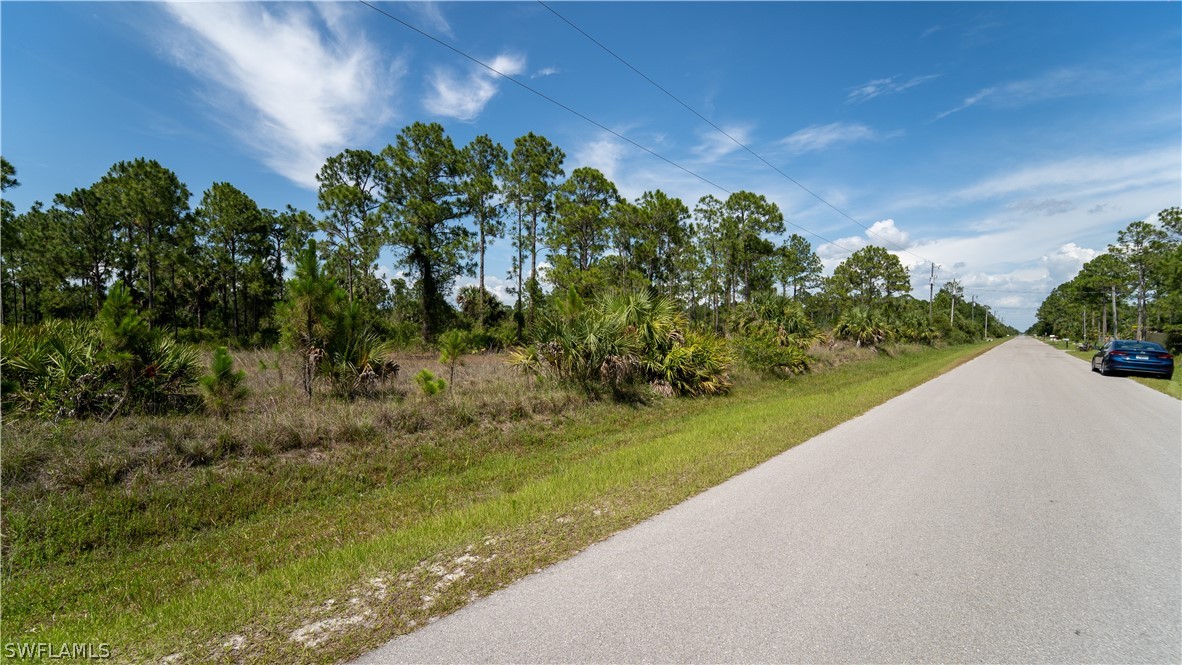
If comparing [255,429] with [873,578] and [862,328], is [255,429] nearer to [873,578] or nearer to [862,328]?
[873,578]

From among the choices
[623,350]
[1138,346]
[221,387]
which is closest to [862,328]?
[1138,346]

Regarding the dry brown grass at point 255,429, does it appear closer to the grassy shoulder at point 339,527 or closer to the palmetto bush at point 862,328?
the grassy shoulder at point 339,527

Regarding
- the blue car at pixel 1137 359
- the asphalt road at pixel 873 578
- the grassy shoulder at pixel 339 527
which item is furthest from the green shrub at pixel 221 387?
the blue car at pixel 1137 359

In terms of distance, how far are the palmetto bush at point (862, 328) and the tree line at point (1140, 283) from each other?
57.8 feet

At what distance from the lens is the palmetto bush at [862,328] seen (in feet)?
108

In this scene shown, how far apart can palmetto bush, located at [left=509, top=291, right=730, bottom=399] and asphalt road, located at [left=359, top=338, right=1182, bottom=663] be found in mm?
7606

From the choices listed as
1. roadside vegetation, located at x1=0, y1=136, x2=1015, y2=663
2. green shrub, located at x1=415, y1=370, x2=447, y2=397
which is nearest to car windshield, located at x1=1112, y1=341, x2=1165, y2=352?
roadside vegetation, located at x1=0, y1=136, x2=1015, y2=663

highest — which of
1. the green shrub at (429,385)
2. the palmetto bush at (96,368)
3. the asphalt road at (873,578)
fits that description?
the palmetto bush at (96,368)

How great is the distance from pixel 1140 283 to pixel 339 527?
6901 centimetres

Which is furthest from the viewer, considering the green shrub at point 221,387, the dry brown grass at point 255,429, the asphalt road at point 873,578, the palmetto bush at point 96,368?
the green shrub at point 221,387

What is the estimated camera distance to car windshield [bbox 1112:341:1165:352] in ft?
61.2

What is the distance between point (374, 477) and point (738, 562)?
5.87 metres

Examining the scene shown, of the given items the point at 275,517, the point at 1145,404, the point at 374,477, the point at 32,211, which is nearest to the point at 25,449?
the point at 275,517

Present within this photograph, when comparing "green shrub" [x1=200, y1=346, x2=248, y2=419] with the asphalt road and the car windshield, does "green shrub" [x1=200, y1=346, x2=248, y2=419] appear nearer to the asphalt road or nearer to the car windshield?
the asphalt road
